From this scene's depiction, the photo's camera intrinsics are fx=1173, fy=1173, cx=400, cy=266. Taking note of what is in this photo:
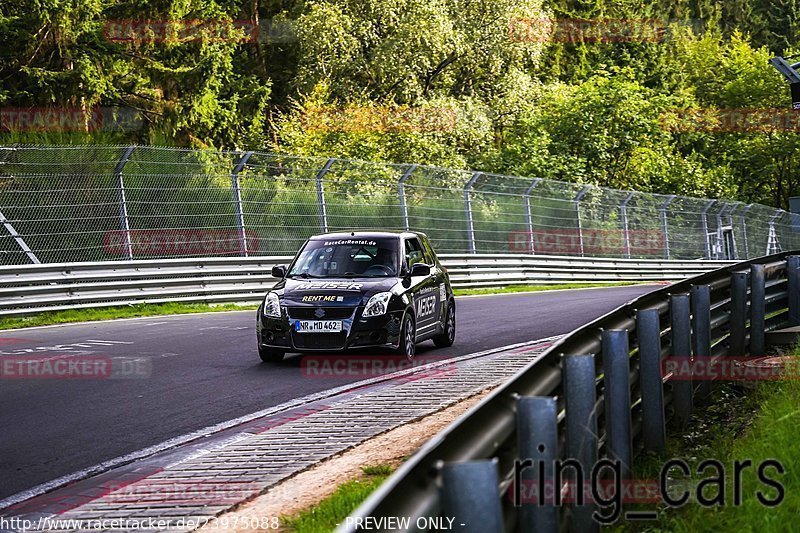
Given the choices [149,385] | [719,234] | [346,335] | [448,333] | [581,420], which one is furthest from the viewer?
[719,234]

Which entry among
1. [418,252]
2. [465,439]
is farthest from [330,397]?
[465,439]

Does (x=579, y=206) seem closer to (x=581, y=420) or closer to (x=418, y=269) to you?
(x=418, y=269)

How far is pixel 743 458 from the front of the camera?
663 cm

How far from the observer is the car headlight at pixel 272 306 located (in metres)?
12.7

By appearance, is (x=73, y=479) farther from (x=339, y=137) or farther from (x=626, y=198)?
(x=339, y=137)

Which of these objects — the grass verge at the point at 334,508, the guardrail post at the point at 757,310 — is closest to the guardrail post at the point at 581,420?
the grass verge at the point at 334,508

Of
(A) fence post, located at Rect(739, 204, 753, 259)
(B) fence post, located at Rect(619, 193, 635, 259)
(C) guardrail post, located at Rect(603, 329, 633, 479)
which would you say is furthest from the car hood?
(A) fence post, located at Rect(739, 204, 753, 259)

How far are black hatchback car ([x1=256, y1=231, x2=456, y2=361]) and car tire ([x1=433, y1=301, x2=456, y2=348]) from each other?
0.12 feet

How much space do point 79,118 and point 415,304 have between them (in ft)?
86.8

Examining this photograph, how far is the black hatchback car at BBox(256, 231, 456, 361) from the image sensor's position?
12.5 m

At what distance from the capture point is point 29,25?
36125mm

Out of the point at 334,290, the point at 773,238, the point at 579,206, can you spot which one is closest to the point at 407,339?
the point at 334,290

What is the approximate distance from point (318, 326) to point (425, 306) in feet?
5.50

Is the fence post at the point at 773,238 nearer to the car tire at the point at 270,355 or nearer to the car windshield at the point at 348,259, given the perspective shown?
the car windshield at the point at 348,259
